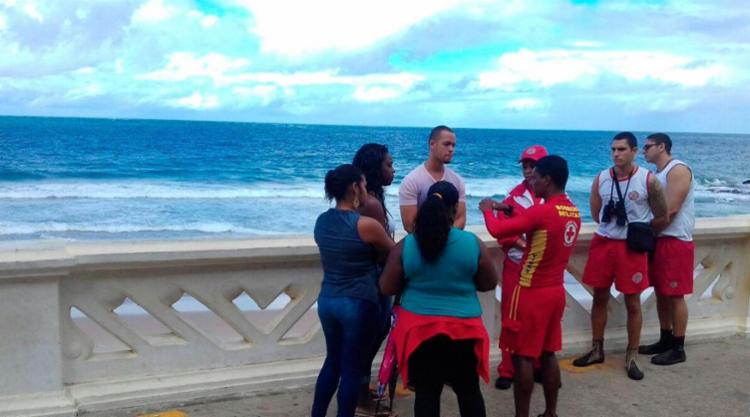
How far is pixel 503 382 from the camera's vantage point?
15.3 feet

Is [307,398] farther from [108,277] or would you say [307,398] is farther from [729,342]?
[729,342]

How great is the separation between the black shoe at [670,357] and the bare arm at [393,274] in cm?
265

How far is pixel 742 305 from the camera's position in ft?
19.5

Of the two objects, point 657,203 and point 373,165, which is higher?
point 373,165

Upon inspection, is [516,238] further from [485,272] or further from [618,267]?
[485,272]

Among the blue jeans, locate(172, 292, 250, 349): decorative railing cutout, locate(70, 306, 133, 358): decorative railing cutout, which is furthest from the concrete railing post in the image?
locate(172, 292, 250, 349): decorative railing cutout

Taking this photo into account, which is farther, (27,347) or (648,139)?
(648,139)

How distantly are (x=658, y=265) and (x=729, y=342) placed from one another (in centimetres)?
117

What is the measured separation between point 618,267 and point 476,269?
2011 mm

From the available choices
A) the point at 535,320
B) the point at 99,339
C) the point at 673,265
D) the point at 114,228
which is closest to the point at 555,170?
the point at 535,320

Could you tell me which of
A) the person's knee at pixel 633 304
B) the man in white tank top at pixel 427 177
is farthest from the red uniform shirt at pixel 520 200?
the person's knee at pixel 633 304

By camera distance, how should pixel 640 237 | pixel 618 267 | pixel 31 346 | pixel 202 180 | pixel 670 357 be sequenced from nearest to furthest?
pixel 31 346 → pixel 640 237 → pixel 618 267 → pixel 670 357 → pixel 202 180

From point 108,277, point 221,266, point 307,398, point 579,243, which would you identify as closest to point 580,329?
point 579,243

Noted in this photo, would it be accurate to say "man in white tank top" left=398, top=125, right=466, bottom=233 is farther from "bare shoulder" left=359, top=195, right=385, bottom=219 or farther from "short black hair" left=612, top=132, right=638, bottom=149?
"short black hair" left=612, top=132, right=638, bottom=149
